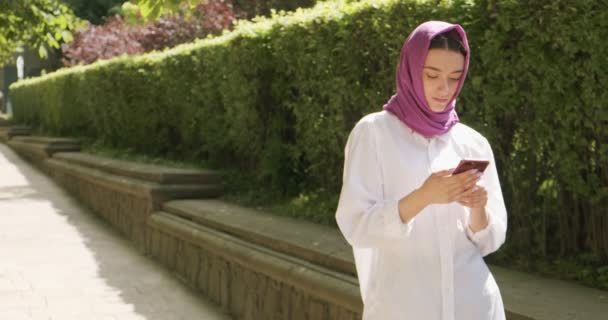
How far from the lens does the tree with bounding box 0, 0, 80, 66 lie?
1332 centimetres

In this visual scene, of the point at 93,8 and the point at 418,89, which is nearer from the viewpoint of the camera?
the point at 418,89

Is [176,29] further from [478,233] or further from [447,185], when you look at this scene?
[447,185]

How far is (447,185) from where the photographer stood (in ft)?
8.38

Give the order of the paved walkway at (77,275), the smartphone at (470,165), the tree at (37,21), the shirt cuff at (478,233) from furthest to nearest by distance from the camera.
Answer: the tree at (37,21), the paved walkway at (77,275), the shirt cuff at (478,233), the smartphone at (470,165)

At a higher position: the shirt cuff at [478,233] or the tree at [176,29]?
the tree at [176,29]

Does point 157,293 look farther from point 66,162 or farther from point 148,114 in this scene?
point 66,162

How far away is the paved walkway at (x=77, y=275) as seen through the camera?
707cm

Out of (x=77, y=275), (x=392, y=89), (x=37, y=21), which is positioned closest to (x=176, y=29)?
(x=37, y=21)

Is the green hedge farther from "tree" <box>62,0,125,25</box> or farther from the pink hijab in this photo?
"tree" <box>62,0,125,25</box>

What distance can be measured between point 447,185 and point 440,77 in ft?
1.25

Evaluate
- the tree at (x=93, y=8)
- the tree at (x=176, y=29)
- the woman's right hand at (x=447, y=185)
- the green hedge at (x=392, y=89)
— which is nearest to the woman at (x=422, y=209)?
the woman's right hand at (x=447, y=185)

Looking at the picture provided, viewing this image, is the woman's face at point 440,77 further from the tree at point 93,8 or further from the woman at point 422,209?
the tree at point 93,8

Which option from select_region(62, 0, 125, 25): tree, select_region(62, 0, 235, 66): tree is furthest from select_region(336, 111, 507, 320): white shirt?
select_region(62, 0, 125, 25): tree

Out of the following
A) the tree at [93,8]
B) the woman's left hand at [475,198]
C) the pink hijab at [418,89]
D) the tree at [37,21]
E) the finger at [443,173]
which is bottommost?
the woman's left hand at [475,198]
